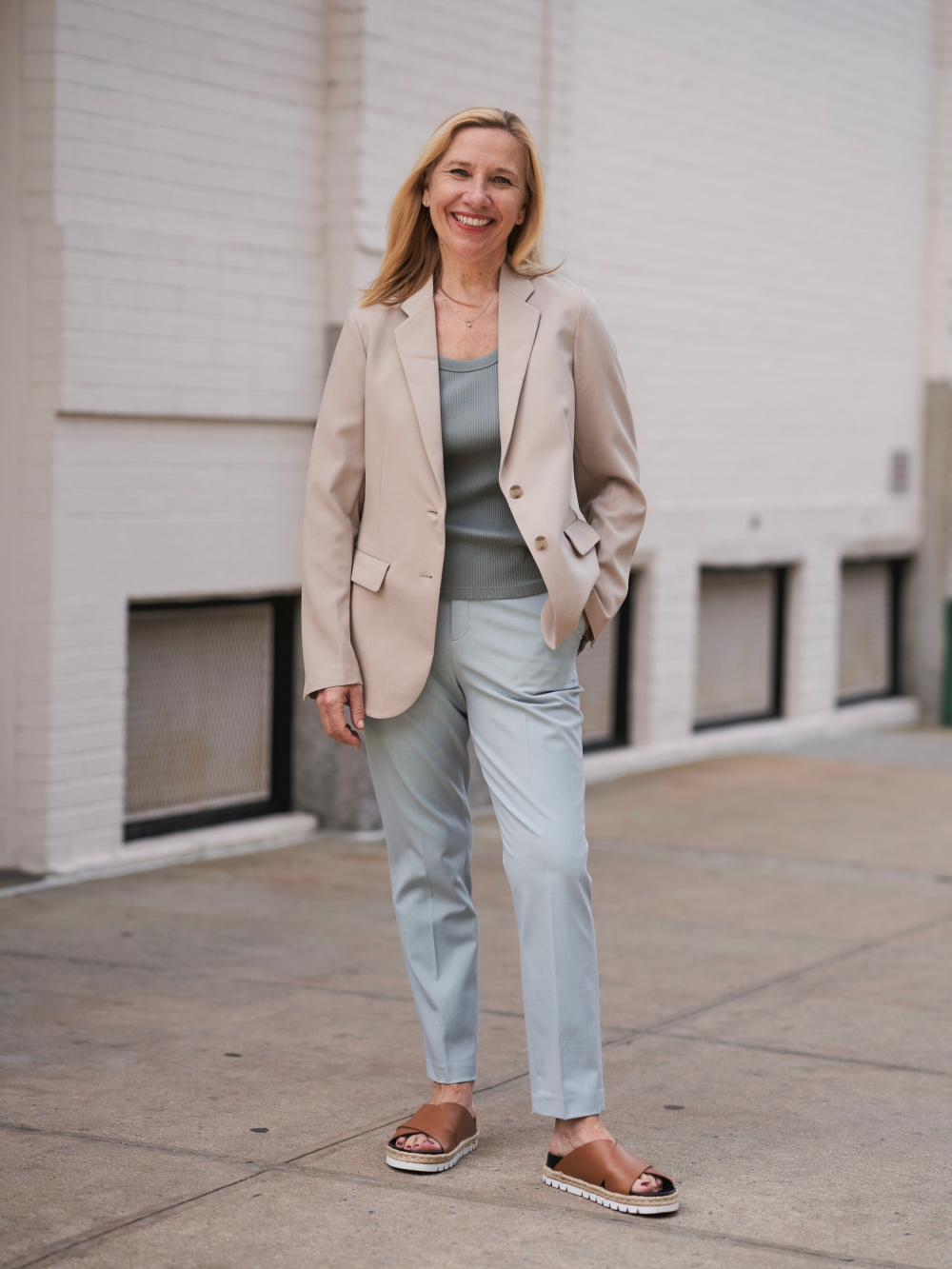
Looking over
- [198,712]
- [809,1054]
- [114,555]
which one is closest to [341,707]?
[809,1054]

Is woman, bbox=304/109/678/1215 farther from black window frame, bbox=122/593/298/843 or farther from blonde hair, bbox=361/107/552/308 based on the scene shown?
black window frame, bbox=122/593/298/843

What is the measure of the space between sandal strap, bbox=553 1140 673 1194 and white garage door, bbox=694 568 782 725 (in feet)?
23.6

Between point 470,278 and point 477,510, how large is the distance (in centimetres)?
50

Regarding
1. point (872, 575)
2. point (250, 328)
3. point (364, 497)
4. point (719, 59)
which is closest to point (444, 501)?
point (364, 497)

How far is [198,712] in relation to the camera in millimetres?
7707

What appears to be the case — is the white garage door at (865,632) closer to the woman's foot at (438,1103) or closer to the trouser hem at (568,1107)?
the woman's foot at (438,1103)

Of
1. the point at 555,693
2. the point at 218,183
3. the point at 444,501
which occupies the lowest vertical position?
the point at 555,693

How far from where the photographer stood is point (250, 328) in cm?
754

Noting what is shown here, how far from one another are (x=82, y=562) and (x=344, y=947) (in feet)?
6.19

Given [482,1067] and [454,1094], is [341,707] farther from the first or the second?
[482,1067]

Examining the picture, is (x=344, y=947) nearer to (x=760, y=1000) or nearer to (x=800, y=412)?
(x=760, y=1000)

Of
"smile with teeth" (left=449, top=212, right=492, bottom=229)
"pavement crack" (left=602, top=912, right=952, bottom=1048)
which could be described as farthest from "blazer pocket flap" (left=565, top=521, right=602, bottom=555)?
"pavement crack" (left=602, top=912, right=952, bottom=1048)

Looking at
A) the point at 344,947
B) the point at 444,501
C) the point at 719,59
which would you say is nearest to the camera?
the point at 444,501

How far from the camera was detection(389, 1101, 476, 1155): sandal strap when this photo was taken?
12.7ft
